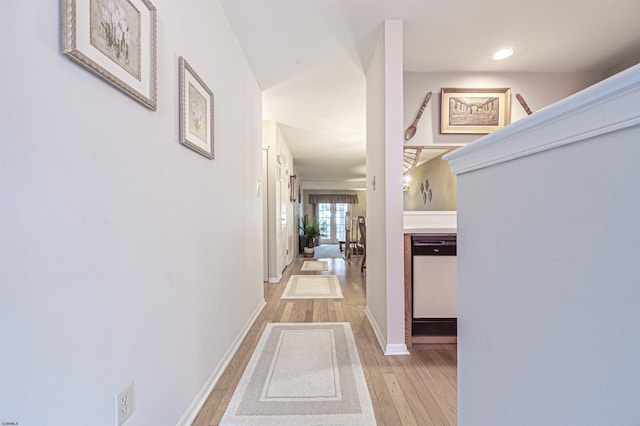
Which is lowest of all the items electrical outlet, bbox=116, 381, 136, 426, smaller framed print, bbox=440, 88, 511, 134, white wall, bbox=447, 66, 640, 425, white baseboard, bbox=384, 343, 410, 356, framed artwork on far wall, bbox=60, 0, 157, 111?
white baseboard, bbox=384, 343, 410, 356

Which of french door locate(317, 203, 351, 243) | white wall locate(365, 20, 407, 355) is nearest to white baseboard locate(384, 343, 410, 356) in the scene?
white wall locate(365, 20, 407, 355)

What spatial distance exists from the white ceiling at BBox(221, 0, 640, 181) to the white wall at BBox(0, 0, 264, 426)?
75cm

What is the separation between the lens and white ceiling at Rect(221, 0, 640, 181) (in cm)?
185

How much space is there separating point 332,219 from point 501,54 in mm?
8848

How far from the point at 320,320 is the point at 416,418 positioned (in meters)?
1.31

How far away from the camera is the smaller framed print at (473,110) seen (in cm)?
264

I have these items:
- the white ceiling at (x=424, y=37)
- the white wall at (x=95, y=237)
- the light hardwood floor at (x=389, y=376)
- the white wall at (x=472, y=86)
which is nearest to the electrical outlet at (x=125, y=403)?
the white wall at (x=95, y=237)

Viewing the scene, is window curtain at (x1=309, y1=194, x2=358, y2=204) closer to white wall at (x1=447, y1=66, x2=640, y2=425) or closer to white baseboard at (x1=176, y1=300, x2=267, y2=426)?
white baseboard at (x1=176, y1=300, x2=267, y2=426)

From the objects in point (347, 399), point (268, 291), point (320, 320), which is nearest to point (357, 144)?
point (268, 291)

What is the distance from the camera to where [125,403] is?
0.86 meters

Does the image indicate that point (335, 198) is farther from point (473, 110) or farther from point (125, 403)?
point (125, 403)

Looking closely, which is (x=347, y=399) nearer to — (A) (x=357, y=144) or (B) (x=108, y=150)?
(B) (x=108, y=150)

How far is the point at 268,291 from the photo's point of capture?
3551 millimetres

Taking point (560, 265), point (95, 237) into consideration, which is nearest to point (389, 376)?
point (560, 265)
